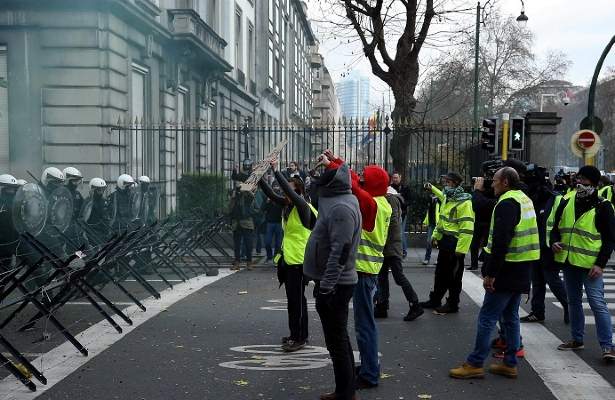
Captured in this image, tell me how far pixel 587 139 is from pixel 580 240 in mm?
10585

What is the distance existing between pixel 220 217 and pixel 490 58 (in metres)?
42.8

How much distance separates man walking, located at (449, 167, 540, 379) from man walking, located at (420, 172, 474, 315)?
2.55 metres

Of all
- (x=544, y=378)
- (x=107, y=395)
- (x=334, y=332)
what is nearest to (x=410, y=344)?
(x=544, y=378)

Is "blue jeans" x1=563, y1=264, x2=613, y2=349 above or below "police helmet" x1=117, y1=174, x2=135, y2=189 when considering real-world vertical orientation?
below

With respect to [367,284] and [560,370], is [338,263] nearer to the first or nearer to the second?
[367,284]

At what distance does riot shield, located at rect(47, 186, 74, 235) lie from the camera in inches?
364

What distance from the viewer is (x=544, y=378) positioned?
5902 mm

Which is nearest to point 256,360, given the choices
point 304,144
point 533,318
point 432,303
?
point 432,303

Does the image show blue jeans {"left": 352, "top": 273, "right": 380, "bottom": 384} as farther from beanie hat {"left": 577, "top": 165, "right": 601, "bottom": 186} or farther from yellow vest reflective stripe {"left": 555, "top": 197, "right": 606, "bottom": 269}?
beanie hat {"left": 577, "top": 165, "right": 601, "bottom": 186}

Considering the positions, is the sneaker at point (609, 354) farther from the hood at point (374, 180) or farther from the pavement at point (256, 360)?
the hood at point (374, 180)

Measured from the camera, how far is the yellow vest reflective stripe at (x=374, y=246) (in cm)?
581

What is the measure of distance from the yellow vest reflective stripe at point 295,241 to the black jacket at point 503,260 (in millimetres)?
1743

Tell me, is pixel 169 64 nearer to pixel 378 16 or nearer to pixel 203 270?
pixel 378 16

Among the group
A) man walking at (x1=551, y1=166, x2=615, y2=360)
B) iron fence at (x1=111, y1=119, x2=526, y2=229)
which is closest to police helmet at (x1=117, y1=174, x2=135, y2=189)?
iron fence at (x1=111, y1=119, x2=526, y2=229)
